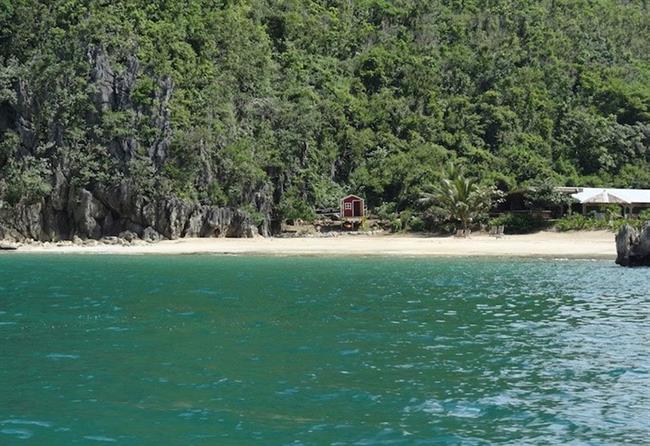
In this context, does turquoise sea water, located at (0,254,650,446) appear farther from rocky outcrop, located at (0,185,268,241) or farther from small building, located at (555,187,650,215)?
small building, located at (555,187,650,215)

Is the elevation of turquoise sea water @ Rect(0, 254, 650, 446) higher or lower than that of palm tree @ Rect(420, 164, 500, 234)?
lower

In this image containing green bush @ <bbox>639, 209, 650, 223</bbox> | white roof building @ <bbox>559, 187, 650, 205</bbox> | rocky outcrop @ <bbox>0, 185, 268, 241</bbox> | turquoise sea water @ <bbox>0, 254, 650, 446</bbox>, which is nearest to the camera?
turquoise sea water @ <bbox>0, 254, 650, 446</bbox>

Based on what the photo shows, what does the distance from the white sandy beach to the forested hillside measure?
14.7 feet

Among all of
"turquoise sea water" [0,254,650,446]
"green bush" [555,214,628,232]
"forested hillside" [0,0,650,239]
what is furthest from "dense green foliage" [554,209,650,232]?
"turquoise sea water" [0,254,650,446]

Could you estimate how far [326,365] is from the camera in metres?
15.5

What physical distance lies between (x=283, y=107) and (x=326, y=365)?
205ft

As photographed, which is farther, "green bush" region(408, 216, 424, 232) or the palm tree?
"green bush" region(408, 216, 424, 232)

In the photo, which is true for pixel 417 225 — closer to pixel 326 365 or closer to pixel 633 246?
pixel 633 246

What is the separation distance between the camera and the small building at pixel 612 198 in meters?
63.8

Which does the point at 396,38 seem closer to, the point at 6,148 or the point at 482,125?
the point at 482,125

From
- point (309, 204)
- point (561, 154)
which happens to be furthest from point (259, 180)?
point (561, 154)

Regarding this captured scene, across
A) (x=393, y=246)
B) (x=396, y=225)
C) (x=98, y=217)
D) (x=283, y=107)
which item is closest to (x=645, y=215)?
(x=396, y=225)

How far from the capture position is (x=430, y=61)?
299ft

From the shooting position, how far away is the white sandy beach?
5125cm
